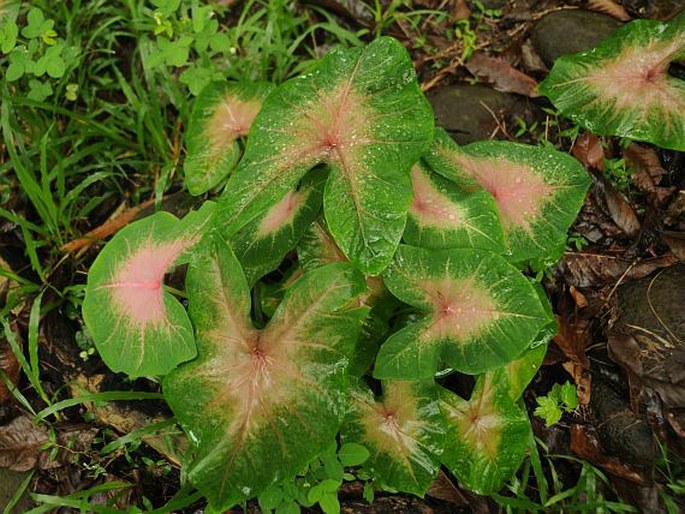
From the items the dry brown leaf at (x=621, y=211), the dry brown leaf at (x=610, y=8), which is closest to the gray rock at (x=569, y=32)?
the dry brown leaf at (x=610, y=8)

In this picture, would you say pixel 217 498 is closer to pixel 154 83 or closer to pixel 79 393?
pixel 79 393

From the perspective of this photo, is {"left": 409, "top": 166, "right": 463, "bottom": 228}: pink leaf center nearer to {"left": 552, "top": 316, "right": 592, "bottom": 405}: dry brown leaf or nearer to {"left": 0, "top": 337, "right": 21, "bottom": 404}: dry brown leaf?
{"left": 552, "top": 316, "right": 592, "bottom": 405}: dry brown leaf

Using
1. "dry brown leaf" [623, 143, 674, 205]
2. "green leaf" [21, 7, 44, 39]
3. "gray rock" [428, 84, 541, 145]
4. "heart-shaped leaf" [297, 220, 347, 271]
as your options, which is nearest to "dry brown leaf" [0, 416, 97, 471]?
"heart-shaped leaf" [297, 220, 347, 271]

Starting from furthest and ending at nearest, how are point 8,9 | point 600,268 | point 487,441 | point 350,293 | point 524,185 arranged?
point 8,9 → point 600,268 → point 524,185 → point 487,441 → point 350,293

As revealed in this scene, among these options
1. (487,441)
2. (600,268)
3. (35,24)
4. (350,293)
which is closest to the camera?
(350,293)

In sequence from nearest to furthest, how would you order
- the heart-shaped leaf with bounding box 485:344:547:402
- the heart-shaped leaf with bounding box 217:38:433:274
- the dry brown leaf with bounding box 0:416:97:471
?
the heart-shaped leaf with bounding box 217:38:433:274, the heart-shaped leaf with bounding box 485:344:547:402, the dry brown leaf with bounding box 0:416:97:471

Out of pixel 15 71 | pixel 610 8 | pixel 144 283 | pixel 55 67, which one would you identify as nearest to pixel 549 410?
pixel 144 283

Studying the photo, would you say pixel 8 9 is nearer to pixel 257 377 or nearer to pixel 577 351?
pixel 257 377
